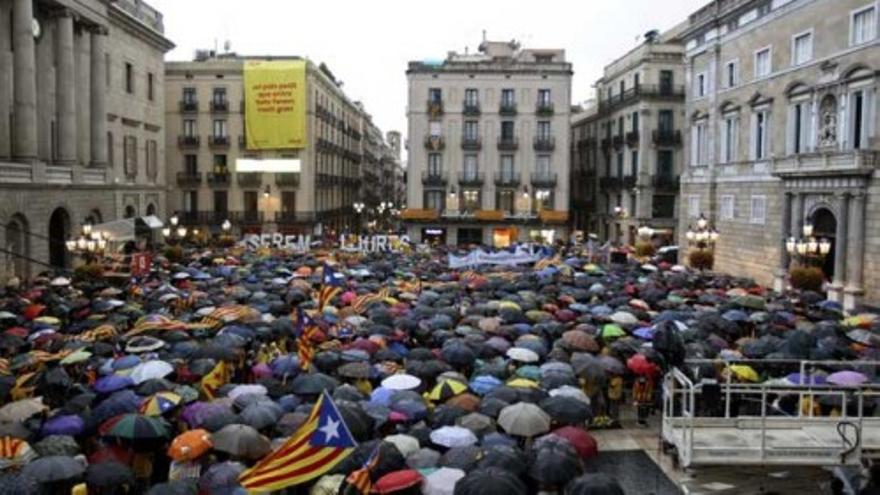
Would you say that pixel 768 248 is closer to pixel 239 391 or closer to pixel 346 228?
pixel 239 391

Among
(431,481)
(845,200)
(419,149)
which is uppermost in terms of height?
(419,149)

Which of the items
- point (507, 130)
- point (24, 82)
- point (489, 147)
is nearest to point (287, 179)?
point (489, 147)

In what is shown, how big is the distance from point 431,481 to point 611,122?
55.1 m

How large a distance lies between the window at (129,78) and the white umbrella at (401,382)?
36.9m

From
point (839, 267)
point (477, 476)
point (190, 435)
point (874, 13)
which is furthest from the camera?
point (839, 267)

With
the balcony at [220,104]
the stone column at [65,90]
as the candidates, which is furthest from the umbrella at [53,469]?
the balcony at [220,104]

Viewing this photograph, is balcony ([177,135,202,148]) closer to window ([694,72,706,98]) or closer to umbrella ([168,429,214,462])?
window ([694,72,706,98])

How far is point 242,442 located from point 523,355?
278 inches

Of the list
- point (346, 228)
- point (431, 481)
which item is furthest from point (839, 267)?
point (346, 228)

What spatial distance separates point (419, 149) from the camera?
60438mm

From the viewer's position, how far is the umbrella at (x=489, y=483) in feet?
30.9

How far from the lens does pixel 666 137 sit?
5522 centimetres

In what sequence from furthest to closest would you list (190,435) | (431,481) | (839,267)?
(839,267)
(190,435)
(431,481)

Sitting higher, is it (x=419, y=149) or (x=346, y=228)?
(x=419, y=149)
